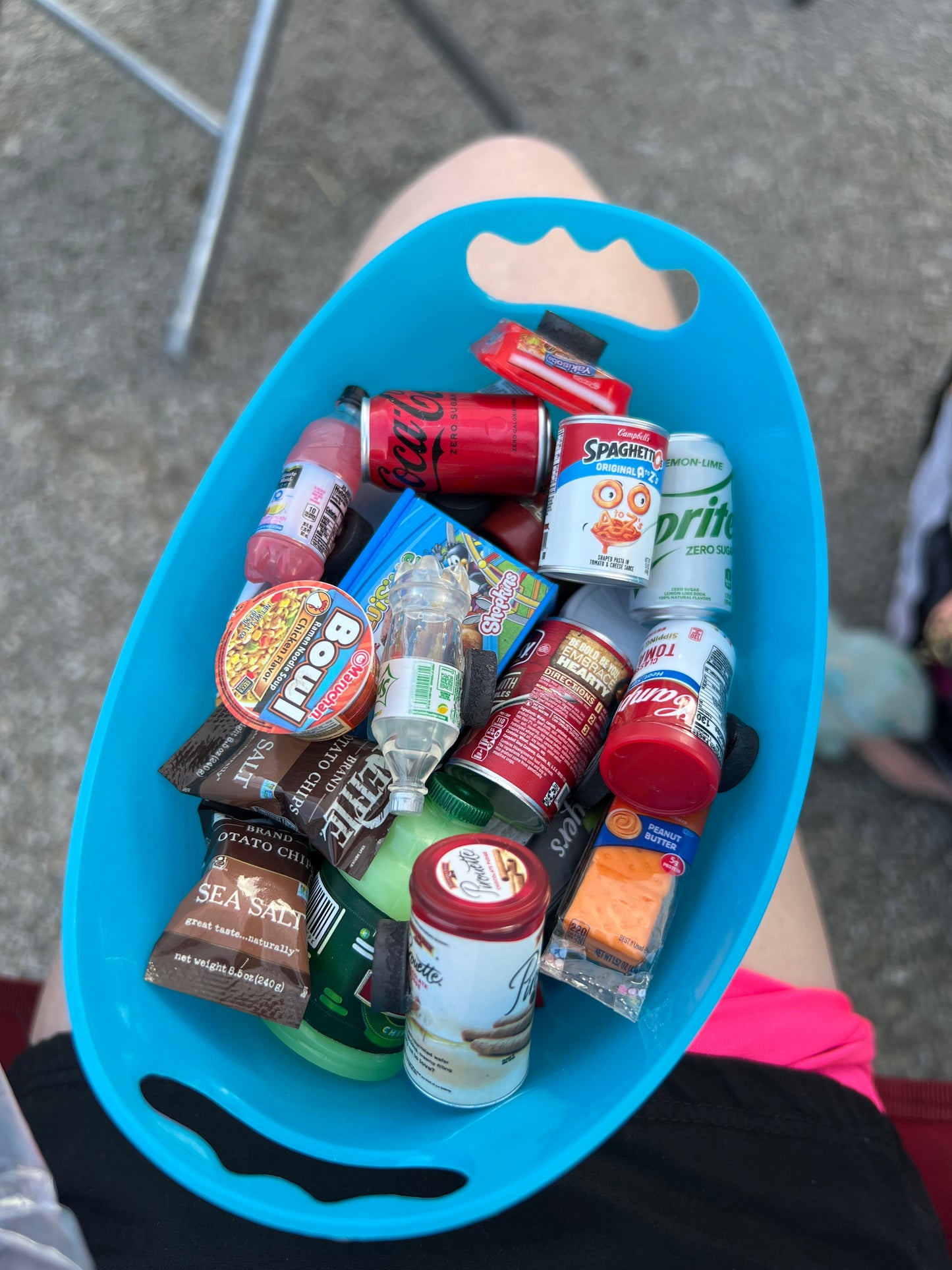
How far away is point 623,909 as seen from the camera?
87 centimetres

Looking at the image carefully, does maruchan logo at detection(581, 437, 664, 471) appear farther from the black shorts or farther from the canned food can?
the black shorts

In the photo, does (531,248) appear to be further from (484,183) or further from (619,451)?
(619,451)

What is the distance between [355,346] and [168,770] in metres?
0.54

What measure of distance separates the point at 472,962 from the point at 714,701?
34cm

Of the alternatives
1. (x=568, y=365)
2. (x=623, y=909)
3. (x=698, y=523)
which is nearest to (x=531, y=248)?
(x=568, y=365)

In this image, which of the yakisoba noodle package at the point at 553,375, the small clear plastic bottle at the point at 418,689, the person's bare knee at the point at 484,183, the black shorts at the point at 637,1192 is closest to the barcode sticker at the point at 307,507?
the small clear plastic bottle at the point at 418,689

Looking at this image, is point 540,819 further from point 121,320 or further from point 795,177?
point 795,177

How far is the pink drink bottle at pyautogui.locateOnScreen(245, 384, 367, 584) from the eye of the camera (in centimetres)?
98

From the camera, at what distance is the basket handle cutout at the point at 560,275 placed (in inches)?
46.6

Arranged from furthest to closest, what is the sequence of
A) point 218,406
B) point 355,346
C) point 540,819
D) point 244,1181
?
point 218,406
point 355,346
point 540,819
point 244,1181

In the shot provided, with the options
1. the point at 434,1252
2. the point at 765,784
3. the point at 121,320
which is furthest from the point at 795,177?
the point at 434,1252

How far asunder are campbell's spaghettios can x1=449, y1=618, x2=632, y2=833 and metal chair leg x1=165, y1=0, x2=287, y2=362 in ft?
3.44

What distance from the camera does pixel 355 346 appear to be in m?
1.11

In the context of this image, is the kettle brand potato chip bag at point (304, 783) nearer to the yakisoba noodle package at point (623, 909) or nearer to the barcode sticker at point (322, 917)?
the barcode sticker at point (322, 917)
